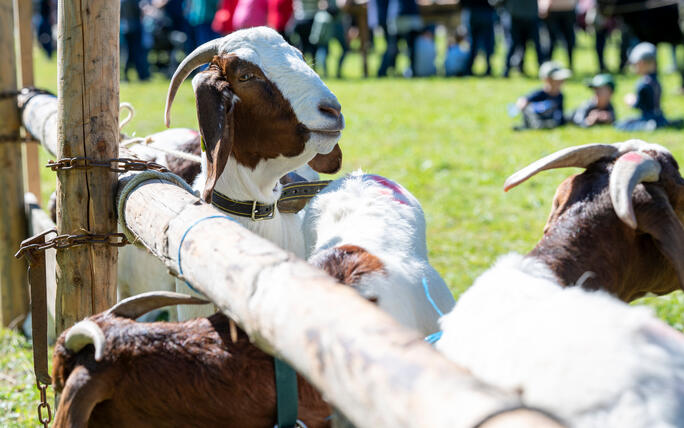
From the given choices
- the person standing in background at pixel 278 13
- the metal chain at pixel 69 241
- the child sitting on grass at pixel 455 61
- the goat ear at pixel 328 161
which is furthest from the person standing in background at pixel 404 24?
the metal chain at pixel 69 241

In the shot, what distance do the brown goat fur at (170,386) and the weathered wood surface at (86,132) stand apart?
3.64 ft

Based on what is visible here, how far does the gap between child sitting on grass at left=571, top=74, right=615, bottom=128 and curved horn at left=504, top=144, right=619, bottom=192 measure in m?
8.81

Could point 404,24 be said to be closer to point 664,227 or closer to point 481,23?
point 481,23

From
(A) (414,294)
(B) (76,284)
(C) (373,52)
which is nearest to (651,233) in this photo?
(A) (414,294)

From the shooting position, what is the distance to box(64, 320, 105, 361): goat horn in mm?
1954

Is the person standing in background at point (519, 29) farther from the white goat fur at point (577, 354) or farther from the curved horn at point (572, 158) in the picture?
the white goat fur at point (577, 354)

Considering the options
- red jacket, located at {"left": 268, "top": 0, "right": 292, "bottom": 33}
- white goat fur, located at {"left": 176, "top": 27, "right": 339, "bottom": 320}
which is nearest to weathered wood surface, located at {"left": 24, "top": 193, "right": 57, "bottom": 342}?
white goat fur, located at {"left": 176, "top": 27, "right": 339, "bottom": 320}

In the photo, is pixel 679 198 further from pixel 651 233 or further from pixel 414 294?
pixel 414 294

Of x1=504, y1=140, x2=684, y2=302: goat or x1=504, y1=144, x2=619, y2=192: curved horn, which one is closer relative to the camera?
x1=504, y1=140, x2=684, y2=302: goat

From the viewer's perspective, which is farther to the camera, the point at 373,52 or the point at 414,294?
the point at 373,52

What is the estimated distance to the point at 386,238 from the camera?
2643mm

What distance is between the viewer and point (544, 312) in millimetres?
1697

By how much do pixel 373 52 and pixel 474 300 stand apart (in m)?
21.9

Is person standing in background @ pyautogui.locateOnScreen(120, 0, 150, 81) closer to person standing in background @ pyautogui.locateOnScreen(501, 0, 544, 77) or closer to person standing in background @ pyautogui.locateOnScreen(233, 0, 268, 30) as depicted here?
person standing in background @ pyautogui.locateOnScreen(233, 0, 268, 30)
